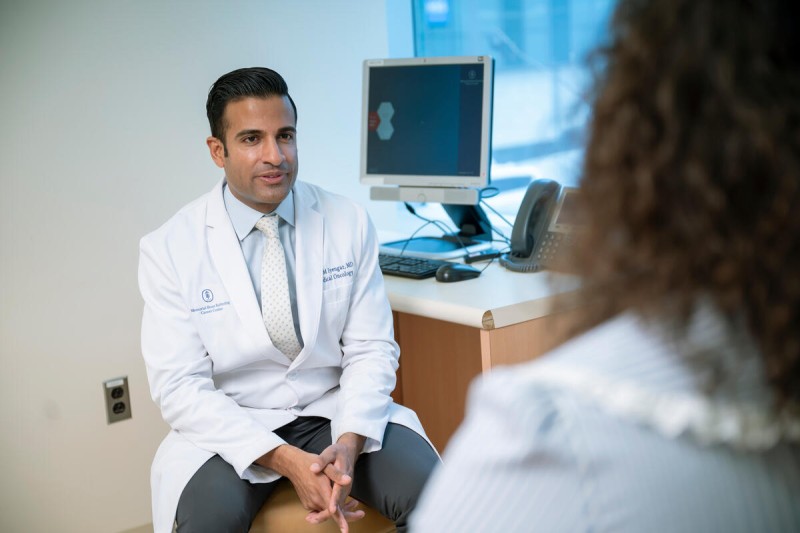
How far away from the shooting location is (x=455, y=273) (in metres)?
1.95

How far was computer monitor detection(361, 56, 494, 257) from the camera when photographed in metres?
2.24

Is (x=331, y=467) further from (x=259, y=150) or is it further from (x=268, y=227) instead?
(x=259, y=150)

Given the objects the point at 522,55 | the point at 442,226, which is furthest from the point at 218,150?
the point at 522,55

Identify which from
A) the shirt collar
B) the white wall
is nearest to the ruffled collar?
the shirt collar

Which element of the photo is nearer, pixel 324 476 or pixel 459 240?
pixel 324 476

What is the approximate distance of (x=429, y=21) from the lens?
9.74ft

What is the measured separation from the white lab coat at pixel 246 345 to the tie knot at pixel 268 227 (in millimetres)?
55

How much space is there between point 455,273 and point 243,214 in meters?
0.54

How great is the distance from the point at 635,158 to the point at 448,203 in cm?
181

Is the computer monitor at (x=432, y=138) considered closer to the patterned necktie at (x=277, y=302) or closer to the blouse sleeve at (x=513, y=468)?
the patterned necktie at (x=277, y=302)

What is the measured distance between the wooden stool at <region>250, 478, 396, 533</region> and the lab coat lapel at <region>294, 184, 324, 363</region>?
287 millimetres

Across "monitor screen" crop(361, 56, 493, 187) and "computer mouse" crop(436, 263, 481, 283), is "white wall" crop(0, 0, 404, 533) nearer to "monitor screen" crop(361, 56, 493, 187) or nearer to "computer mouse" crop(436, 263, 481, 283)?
"monitor screen" crop(361, 56, 493, 187)

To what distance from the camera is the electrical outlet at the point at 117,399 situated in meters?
2.28

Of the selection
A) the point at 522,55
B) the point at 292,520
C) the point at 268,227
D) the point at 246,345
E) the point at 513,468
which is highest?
the point at 522,55
